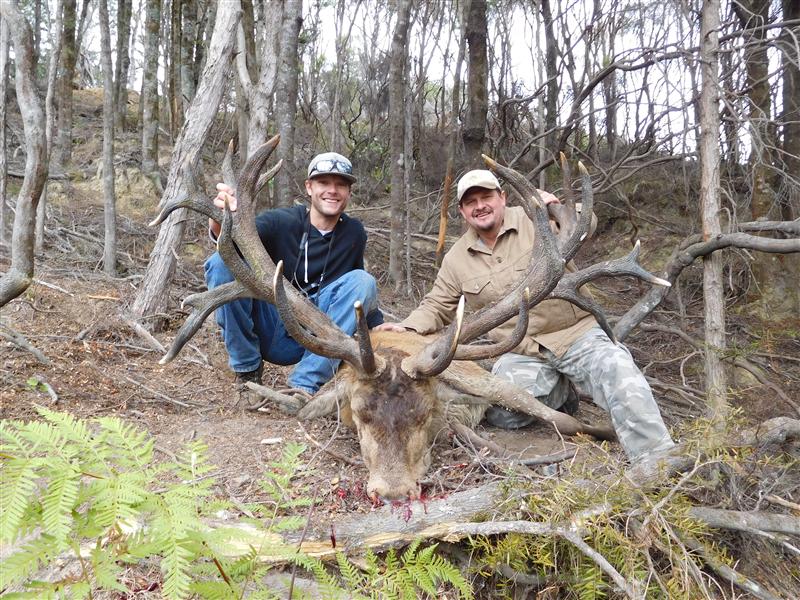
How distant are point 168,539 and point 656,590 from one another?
6.49ft

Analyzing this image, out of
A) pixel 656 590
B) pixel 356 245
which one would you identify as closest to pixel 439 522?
pixel 656 590

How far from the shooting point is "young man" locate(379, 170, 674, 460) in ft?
15.1

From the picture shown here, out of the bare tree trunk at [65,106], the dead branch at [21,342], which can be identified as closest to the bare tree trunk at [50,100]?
the bare tree trunk at [65,106]

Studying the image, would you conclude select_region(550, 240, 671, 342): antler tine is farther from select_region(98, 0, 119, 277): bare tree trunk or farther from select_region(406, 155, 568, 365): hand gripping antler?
select_region(98, 0, 119, 277): bare tree trunk

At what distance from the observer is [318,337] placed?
4.27m

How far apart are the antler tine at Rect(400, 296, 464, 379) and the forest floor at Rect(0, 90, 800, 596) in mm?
567

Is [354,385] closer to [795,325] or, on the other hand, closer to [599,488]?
[599,488]

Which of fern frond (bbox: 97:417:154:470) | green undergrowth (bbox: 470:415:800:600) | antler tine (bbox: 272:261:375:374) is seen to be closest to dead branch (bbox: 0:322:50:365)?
antler tine (bbox: 272:261:375:374)

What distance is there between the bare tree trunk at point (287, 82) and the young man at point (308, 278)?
7.33ft

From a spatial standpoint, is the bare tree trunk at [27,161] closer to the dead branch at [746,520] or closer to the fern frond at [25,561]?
the fern frond at [25,561]

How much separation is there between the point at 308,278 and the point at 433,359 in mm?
1844

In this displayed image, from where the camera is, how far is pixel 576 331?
4.93 meters

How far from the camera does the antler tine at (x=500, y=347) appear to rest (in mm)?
3756

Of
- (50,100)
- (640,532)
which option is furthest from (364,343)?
(50,100)
